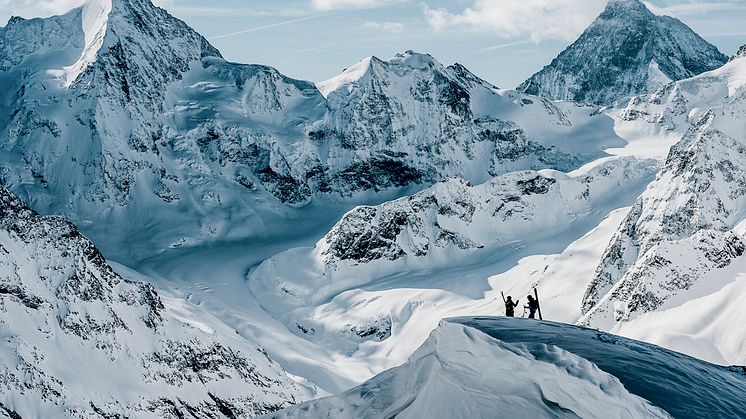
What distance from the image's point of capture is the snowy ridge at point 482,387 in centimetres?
1195

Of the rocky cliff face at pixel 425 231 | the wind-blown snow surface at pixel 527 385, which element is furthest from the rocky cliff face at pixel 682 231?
the wind-blown snow surface at pixel 527 385

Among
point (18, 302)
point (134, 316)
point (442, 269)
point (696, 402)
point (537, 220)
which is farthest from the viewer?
point (537, 220)

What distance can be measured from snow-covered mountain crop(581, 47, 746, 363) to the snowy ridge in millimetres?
61462

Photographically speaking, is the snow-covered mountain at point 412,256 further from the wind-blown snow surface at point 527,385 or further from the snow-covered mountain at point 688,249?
the wind-blown snow surface at point 527,385

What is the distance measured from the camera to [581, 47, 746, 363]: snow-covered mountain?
75875 millimetres

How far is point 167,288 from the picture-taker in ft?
513

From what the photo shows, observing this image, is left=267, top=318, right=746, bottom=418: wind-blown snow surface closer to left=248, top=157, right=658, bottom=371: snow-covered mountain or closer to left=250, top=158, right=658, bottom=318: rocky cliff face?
left=248, top=157, right=658, bottom=371: snow-covered mountain

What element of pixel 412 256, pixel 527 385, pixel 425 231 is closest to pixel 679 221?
pixel 412 256

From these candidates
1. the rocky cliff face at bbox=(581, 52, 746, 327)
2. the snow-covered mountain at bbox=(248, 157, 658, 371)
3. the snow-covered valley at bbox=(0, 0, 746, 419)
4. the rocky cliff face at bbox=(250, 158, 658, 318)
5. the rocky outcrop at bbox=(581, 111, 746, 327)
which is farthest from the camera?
the rocky cliff face at bbox=(250, 158, 658, 318)

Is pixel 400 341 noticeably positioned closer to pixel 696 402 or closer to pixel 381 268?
pixel 381 268

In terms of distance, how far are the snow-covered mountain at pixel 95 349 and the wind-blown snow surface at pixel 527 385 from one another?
69555mm

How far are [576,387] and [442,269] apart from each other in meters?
161

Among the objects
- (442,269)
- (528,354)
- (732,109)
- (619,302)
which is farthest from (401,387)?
(442,269)

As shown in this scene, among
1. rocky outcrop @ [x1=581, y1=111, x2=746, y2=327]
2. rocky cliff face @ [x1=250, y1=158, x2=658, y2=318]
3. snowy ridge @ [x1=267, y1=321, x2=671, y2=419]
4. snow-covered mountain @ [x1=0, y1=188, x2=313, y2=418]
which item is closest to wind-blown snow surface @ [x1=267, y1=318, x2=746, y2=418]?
snowy ridge @ [x1=267, y1=321, x2=671, y2=419]
